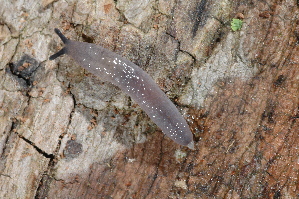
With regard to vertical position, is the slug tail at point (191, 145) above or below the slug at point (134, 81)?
below

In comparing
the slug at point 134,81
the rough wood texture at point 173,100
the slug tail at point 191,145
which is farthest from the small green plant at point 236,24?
the slug tail at point 191,145

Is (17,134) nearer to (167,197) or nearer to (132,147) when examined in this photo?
(132,147)

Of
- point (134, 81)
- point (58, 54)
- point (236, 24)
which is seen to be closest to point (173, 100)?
point (134, 81)

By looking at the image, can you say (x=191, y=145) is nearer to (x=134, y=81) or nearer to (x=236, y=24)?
(x=134, y=81)

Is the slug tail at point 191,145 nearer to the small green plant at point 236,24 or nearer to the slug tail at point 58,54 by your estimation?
the small green plant at point 236,24

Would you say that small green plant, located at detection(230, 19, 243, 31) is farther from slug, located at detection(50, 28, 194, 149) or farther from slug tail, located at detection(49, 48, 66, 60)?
slug tail, located at detection(49, 48, 66, 60)

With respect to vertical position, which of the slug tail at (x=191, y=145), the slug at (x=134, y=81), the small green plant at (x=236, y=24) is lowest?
the slug tail at (x=191, y=145)

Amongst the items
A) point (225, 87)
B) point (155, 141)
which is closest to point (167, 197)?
point (155, 141)
